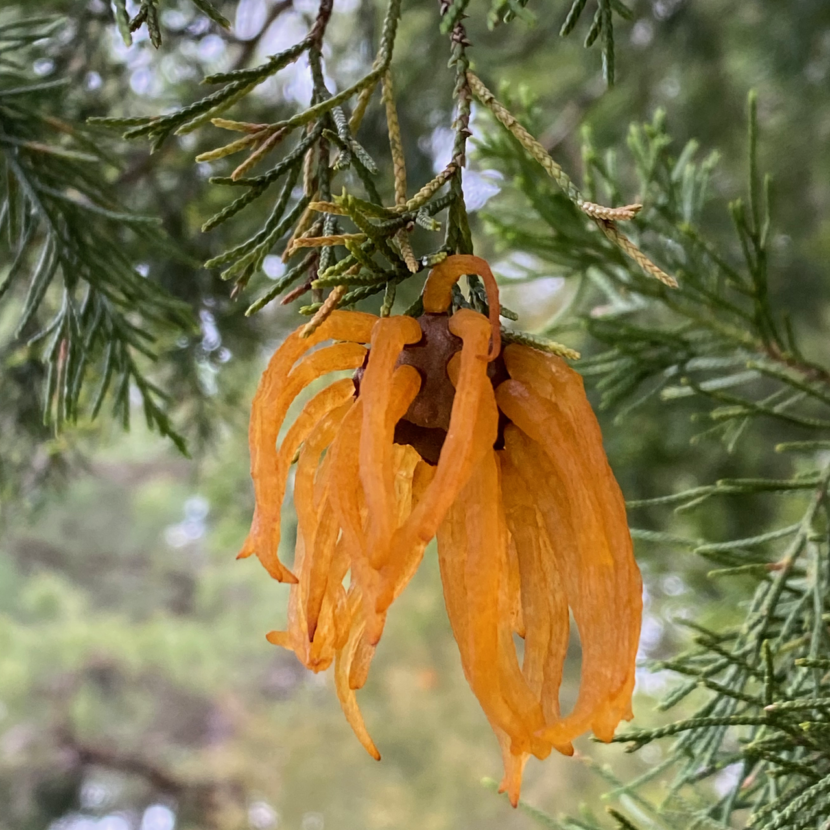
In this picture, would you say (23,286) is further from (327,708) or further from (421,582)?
(327,708)

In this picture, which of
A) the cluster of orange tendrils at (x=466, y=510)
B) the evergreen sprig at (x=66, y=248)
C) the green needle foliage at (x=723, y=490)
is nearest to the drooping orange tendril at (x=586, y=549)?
the cluster of orange tendrils at (x=466, y=510)

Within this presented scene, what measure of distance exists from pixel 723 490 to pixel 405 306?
90cm

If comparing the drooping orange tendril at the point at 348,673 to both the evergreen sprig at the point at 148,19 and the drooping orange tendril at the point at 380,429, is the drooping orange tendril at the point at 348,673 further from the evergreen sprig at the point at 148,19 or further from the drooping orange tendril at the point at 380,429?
the evergreen sprig at the point at 148,19

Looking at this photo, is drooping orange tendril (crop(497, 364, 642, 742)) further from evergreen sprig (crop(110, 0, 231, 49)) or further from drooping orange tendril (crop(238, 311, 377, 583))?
evergreen sprig (crop(110, 0, 231, 49))

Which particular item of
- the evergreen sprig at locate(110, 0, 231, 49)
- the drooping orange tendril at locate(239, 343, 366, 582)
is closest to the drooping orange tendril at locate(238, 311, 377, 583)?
the drooping orange tendril at locate(239, 343, 366, 582)

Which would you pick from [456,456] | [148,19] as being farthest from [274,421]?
[148,19]

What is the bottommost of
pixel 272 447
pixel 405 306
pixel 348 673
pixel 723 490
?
pixel 348 673

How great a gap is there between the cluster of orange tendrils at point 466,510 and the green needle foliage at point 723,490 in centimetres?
26

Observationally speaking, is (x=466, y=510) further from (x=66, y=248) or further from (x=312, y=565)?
(x=66, y=248)

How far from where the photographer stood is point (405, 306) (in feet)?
5.13

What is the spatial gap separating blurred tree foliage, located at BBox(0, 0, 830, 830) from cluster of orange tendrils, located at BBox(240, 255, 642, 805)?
110 millimetres

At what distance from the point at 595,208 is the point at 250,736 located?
16.7 feet

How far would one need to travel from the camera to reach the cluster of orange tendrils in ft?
1.33

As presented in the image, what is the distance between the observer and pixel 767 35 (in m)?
2.06
